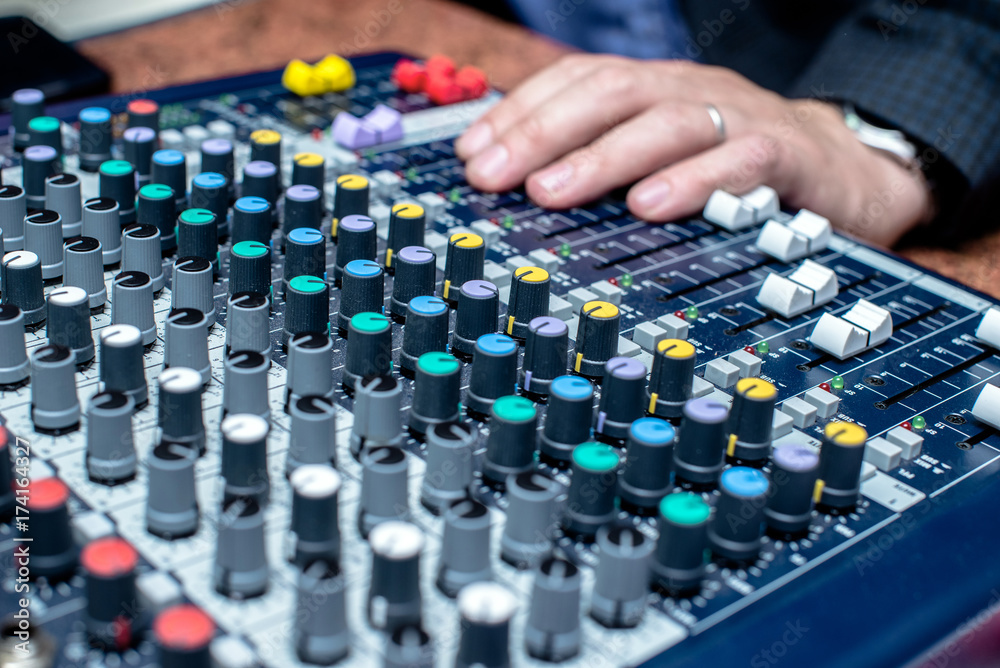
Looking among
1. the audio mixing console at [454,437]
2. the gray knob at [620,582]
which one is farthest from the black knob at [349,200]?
the gray knob at [620,582]

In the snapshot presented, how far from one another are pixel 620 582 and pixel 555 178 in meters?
0.83

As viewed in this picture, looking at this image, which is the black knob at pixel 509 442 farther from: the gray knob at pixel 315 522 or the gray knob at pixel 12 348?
the gray knob at pixel 12 348

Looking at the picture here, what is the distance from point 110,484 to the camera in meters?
0.75

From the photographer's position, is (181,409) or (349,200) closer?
(181,409)

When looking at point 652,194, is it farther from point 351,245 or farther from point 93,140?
point 93,140

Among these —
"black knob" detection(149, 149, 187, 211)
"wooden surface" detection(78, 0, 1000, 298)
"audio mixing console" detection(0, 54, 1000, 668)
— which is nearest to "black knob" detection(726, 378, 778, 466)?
"audio mixing console" detection(0, 54, 1000, 668)

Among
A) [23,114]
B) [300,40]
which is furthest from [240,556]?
[300,40]

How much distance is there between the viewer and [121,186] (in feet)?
3.81

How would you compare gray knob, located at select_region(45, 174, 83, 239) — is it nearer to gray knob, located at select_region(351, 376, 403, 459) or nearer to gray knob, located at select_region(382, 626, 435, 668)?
gray knob, located at select_region(351, 376, 403, 459)

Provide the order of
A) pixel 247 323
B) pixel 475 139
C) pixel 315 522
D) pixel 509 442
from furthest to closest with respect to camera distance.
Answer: pixel 475 139, pixel 247 323, pixel 509 442, pixel 315 522

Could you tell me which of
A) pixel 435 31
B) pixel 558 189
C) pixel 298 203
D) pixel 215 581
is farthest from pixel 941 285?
Answer: pixel 435 31

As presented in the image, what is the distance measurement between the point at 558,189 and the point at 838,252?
375 millimetres

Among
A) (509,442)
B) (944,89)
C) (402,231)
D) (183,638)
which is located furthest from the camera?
(944,89)

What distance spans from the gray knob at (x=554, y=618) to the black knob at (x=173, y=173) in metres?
0.75
